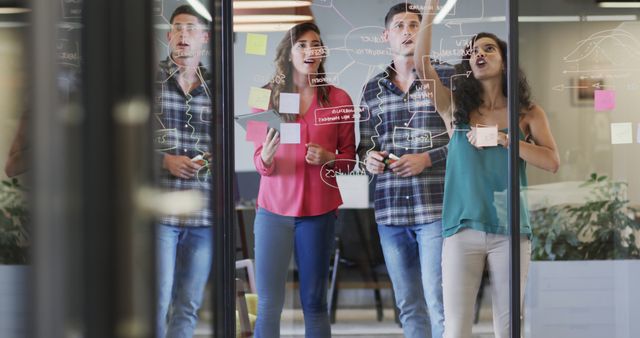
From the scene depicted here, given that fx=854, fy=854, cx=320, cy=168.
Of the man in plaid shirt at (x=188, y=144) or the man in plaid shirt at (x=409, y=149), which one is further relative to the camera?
the man in plaid shirt at (x=409, y=149)

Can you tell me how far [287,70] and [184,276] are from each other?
141 cm

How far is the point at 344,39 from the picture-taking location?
410 cm

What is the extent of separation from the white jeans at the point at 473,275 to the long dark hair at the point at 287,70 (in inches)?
37.0

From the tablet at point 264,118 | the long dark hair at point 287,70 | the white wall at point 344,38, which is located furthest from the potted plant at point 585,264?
the tablet at point 264,118

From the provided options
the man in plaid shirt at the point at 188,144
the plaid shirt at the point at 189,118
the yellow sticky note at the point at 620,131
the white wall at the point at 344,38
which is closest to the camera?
the man in plaid shirt at the point at 188,144

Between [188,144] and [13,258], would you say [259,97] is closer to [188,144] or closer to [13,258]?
[188,144]

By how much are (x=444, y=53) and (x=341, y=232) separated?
993 mm

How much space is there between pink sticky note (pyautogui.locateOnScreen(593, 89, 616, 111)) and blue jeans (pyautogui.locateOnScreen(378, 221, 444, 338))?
965mm

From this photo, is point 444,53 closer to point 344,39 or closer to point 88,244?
point 344,39

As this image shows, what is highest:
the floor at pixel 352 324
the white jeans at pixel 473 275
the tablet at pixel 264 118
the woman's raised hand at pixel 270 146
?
the tablet at pixel 264 118

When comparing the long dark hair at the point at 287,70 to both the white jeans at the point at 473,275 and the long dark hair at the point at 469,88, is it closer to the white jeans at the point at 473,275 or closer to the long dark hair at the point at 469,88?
the long dark hair at the point at 469,88

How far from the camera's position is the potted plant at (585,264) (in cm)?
Answer: 417

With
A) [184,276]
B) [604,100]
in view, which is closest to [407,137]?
[604,100]

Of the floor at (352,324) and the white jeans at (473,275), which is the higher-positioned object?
the white jeans at (473,275)
